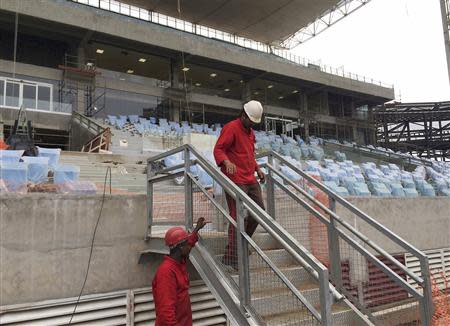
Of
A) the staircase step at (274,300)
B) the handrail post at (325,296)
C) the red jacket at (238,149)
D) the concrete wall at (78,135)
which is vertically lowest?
the staircase step at (274,300)

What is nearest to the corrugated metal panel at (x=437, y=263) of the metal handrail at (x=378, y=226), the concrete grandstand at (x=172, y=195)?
the concrete grandstand at (x=172, y=195)

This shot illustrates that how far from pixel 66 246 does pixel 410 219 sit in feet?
21.6

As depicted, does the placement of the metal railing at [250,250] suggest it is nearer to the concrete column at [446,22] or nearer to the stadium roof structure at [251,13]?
the concrete column at [446,22]

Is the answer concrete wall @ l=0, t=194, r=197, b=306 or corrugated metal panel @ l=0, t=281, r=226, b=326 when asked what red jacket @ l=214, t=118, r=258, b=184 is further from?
corrugated metal panel @ l=0, t=281, r=226, b=326

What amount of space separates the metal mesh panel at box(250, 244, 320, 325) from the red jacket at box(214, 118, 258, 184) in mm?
805

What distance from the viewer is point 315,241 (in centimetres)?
557

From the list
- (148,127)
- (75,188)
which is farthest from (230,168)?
(148,127)

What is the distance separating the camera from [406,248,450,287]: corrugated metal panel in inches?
314

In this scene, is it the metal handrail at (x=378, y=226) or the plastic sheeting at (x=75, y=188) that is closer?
the metal handrail at (x=378, y=226)

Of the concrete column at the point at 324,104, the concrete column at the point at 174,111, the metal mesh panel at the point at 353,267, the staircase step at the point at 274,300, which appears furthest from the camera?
the concrete column at the point at 324,104

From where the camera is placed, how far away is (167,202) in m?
4.91

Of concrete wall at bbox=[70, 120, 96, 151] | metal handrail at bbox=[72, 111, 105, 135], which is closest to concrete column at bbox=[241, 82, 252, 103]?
metal handrail at bbox=[72, 111, 105, 135]

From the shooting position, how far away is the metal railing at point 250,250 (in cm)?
318

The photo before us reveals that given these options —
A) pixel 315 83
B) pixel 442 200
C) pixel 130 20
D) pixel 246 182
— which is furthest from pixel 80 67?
pixel 246 182
